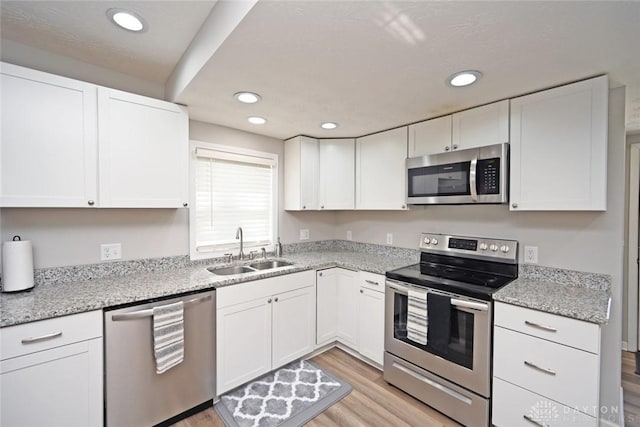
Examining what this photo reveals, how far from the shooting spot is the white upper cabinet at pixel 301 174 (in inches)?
116

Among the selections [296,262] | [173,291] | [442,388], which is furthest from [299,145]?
[442,388]

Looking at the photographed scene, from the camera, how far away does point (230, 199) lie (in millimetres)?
2734

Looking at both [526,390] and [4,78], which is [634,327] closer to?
[526,390]

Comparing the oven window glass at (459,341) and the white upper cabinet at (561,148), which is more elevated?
the white upper cabinet at (561,148)

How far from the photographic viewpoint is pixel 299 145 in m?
2.96

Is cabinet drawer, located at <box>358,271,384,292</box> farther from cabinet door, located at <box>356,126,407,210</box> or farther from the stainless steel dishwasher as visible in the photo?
the stainless steel dishwasher

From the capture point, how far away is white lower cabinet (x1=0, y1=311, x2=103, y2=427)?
126 centimetres

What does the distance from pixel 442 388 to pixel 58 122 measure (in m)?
3.05

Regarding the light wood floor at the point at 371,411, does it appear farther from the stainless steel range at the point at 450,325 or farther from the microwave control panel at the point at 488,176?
the microwave control panel at the point at 488,176

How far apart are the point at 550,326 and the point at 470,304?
1.31ft

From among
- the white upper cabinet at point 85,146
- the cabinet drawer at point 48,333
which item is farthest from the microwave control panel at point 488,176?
the cabinet drawer at point 48,333

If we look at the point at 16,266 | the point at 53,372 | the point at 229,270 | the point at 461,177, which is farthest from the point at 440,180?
the point at 16,266

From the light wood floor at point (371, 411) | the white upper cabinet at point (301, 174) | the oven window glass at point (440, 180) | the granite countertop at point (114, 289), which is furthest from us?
the white upper cabinet at point (301, 174)

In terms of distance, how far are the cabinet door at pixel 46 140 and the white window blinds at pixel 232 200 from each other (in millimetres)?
866
